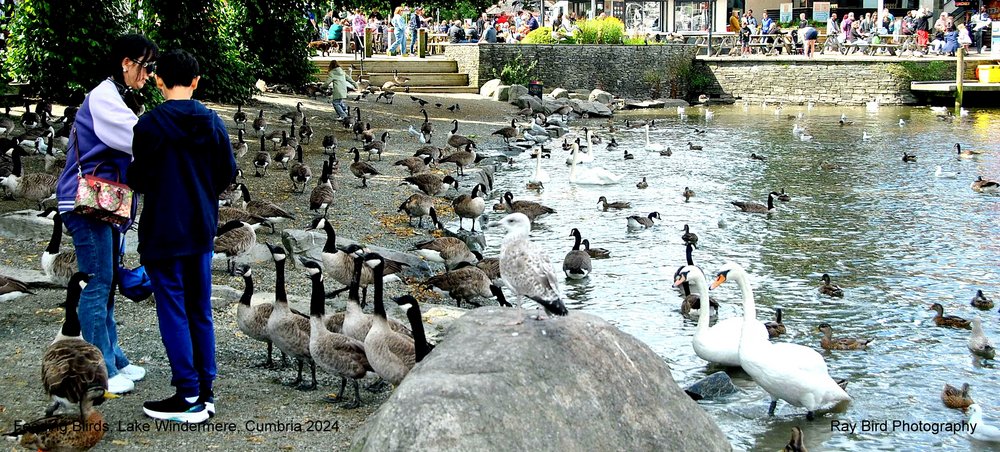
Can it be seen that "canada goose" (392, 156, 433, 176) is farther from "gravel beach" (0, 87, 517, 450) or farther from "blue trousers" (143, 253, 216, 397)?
"blue trousers" (143, 253, 216, 397)

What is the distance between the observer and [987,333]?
11383 millimetres

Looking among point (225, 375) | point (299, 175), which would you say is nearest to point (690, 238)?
point (299, 175)

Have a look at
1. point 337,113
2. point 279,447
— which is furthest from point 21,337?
point 337,113

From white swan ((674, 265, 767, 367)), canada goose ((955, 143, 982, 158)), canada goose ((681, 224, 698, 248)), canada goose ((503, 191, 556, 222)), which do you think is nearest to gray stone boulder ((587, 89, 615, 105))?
canada goose ((955, 143, 982, 158))

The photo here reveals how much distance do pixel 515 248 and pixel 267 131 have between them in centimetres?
1834

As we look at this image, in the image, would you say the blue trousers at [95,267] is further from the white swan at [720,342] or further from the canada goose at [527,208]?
the canada goose at [527,208]

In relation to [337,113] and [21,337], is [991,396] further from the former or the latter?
[337,113]

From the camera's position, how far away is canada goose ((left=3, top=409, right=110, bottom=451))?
5.87 meters

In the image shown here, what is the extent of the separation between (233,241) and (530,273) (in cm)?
534

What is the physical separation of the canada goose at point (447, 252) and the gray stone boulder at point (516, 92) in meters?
26.1

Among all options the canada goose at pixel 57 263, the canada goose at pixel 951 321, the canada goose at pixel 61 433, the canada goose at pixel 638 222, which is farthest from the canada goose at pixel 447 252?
the canada goose at pixel 61 433

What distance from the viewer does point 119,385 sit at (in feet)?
22.9

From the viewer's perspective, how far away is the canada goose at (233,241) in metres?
11.3

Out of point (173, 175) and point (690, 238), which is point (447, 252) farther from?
point (173, 175)
